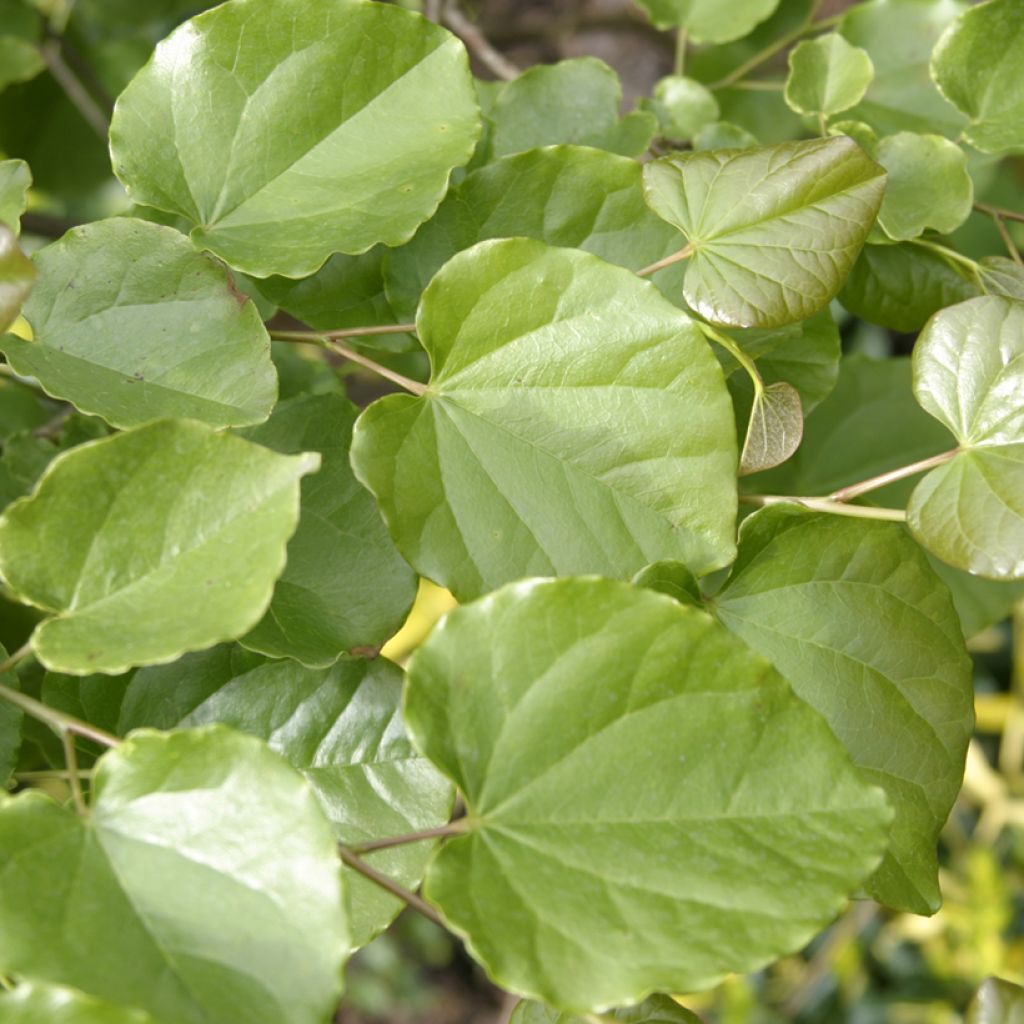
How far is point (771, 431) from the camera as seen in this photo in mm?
526

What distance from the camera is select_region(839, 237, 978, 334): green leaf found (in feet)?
2.20

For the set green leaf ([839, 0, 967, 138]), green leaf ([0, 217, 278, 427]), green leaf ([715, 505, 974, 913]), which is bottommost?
green leaf ([715, 505, 974, 913])

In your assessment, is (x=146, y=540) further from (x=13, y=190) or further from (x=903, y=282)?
(x=903, y=282)

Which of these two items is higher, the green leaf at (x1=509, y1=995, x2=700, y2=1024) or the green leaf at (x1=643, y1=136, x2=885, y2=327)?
the green leaf at (x1=643, y1=136, x2=885, y2=327)

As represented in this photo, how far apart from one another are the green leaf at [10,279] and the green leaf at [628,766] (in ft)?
0.65

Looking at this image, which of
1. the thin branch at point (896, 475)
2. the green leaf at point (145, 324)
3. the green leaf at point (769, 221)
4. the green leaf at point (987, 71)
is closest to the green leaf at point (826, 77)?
the green leaf at point (987, 71)

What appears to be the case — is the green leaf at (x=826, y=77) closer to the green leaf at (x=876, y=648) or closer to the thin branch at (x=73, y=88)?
the green leaf at (x=876, y=648)

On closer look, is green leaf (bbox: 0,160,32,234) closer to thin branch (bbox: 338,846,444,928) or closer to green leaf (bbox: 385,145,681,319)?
green leaf (bbox: 385,145,681,319)

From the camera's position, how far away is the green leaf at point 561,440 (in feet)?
1.61

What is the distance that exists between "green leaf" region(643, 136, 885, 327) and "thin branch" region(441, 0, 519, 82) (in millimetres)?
385

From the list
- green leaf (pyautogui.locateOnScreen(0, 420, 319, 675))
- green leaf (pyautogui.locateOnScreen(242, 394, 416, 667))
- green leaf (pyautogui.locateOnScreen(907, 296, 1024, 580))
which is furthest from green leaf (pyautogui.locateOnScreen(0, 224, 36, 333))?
green leaf (pyautogui.locateOnScreen(907, 296, 1024, 580))

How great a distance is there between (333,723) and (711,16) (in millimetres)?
617

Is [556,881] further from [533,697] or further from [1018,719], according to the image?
[1018,719]

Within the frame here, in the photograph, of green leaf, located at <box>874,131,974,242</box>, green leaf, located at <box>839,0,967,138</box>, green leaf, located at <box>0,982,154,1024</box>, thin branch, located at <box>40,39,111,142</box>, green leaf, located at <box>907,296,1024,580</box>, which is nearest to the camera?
green leaf, located at <box>0,982,154,1024</box>
